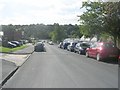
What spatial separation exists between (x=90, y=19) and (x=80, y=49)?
4324 mm

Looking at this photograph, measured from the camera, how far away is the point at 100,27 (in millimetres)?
37344

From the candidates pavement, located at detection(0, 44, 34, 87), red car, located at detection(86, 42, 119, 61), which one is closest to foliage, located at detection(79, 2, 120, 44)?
red car, located at detection(86, 42, 119, 61)

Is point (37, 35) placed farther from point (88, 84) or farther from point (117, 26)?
point (88, 84)

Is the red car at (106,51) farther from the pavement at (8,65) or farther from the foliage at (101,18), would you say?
the foliage at (101,18)

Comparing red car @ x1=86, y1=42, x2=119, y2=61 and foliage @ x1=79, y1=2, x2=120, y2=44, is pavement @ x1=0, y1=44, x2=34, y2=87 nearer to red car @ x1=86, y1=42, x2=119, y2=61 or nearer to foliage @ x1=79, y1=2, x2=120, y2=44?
red car @ x1=86, y1=42, x2=119, y2=61

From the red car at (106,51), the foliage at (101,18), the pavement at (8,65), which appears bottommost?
the pavement at (8,65)

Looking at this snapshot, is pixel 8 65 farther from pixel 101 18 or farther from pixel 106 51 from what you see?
pixel 101 18

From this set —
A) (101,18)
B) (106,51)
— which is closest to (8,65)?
(106,51)

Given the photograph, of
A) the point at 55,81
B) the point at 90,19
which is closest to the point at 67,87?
the point at 55,81

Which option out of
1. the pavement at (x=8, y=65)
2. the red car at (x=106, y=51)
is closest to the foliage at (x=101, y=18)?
the red car at (x=106, y=51)

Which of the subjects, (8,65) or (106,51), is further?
(106,51)

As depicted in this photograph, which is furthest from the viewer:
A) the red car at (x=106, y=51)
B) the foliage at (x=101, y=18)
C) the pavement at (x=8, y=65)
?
the foliage at (x=101, y=18)

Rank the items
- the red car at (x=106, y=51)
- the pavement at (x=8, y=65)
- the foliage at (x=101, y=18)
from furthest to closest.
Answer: the foliage at (x=101, y=18), the red car at (x=106, y=51), the pavement at (x=8, y=65)

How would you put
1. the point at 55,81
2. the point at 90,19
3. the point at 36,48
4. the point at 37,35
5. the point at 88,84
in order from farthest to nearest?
1. the point at 37,35
2. the point at 36,48
3. the point at 90,19
4. the point at 55,81
5. the point at 88,84
